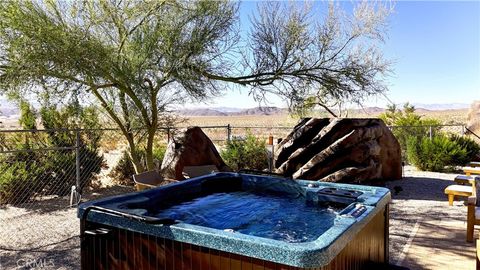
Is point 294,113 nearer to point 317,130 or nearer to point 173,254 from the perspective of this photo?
point 317,130

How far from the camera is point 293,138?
334 inches

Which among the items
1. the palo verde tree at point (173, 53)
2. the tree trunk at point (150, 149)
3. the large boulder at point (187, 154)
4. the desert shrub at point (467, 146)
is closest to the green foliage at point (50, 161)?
the palo verde tree at point (173, 53)

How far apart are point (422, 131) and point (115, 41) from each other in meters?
10.1

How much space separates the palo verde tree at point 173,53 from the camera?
18.7ft

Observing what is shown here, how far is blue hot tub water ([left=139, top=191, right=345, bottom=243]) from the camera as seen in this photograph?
4035 millimetres

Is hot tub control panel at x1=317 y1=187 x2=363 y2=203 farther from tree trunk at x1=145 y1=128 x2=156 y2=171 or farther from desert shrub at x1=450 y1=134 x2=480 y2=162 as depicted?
desert shrub at x1=450 y1=134 x2=480 y2=162

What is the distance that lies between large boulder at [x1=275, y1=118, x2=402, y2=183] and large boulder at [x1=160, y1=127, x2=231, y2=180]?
156 centimetres

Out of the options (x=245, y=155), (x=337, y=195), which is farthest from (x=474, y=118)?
(x=337, y=195)

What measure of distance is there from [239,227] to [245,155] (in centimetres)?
582

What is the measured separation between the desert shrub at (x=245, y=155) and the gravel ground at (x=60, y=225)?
3019 mm

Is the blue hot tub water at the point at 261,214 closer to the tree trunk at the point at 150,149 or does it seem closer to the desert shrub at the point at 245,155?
the tree trunk at the point at 150,149

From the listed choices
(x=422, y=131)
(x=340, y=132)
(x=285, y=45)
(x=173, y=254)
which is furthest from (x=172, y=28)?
(x=422, y=131)

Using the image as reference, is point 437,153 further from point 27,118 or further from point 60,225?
point 27,118

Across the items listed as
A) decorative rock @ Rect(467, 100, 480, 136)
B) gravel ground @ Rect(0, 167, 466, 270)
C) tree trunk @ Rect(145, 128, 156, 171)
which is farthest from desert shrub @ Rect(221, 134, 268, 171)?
decorative rock @ Rect(467, 100, 480, 136)
